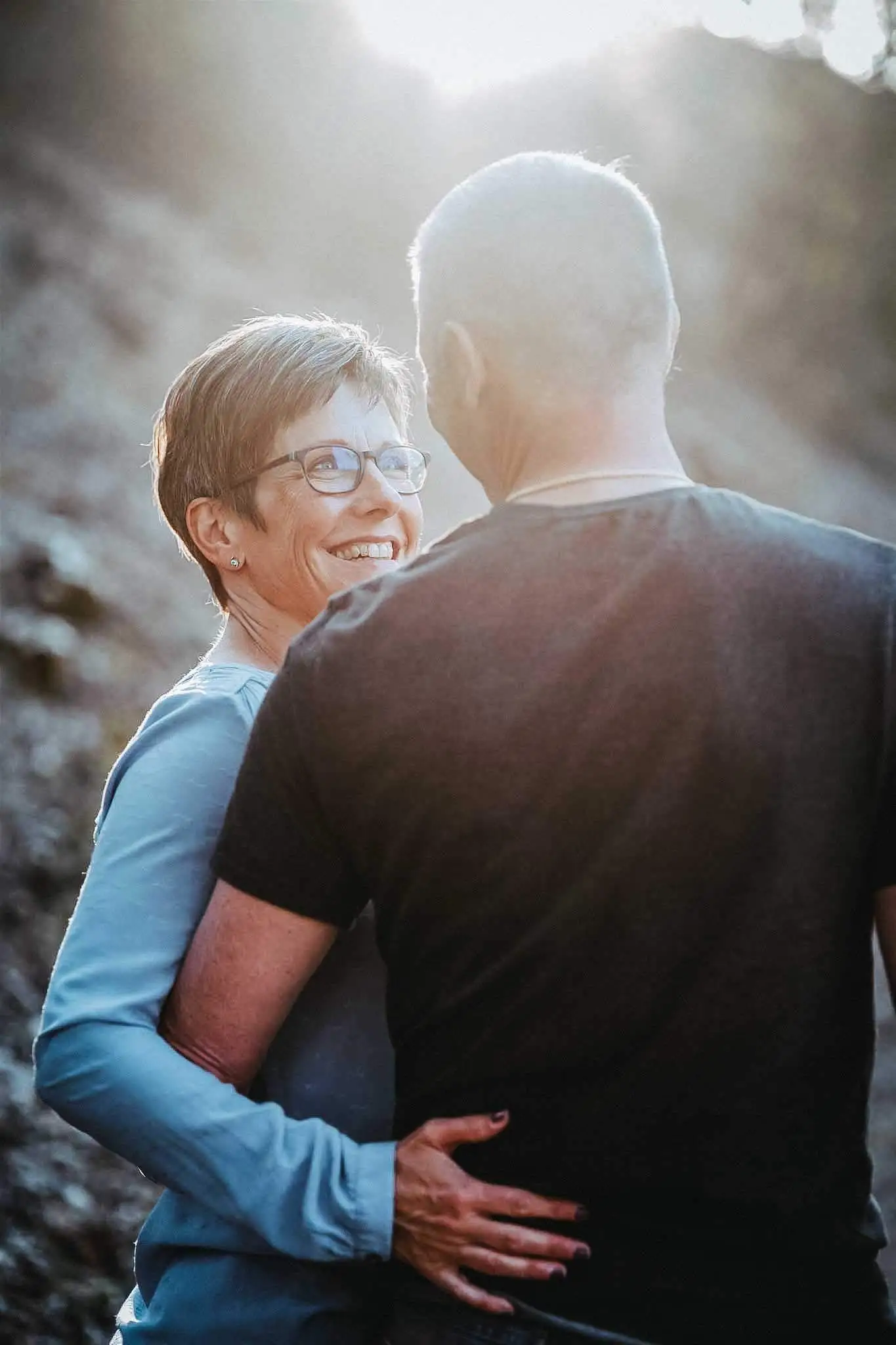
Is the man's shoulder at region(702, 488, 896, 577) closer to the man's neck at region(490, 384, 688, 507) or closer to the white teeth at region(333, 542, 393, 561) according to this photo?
the man's neck at region(490, 384, 688, 507)

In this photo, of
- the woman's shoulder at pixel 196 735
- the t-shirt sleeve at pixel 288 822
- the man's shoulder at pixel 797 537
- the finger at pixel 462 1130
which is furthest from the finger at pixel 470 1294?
the man's shoulder at pixel 797 537

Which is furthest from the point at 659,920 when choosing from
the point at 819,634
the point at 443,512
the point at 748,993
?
the point at 443,512

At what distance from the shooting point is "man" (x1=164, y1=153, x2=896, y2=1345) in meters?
1.20

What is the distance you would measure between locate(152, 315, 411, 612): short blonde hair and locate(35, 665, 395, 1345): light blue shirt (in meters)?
0.52

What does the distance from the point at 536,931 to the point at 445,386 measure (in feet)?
2.25

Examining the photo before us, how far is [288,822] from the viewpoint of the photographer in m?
1.33

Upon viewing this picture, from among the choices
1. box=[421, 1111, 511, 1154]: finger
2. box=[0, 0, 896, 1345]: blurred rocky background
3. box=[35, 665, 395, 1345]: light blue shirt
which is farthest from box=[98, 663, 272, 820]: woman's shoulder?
box=[0, 0, 896, 1345]: blurred rocky background

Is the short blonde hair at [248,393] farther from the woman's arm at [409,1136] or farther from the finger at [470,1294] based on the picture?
the finger at [470,1294]

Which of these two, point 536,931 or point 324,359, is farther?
point 324,359

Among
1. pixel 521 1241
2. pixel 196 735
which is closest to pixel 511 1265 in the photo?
pixel 521 1241

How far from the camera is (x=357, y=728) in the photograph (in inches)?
49.5

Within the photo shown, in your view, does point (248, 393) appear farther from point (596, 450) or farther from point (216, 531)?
point (596, 450)

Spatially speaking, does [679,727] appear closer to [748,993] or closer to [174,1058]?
[748,993]

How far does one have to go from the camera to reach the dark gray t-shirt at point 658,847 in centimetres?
120
